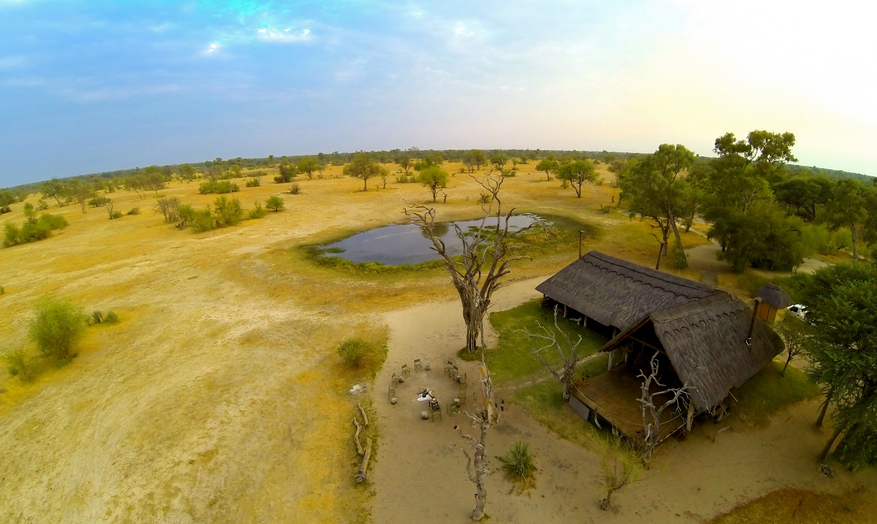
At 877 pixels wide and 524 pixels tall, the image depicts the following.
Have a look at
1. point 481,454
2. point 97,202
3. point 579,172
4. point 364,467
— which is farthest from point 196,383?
point 97,202

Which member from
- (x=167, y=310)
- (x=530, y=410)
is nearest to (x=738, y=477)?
(x=530, y=410)

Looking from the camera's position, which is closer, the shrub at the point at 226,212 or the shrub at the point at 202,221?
the shrub at the point at 202,221

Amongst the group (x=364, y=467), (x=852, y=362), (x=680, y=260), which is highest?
(x=852, y=362)

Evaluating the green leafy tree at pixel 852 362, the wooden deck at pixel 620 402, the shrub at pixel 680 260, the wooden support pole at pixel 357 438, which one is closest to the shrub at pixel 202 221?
the wooden support pole at pixel 357 438

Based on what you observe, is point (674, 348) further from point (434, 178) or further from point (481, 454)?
point (434, 178)

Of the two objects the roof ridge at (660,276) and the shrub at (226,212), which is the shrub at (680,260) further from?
the shrub at (226,212)

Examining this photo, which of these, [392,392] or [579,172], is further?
[579,172]

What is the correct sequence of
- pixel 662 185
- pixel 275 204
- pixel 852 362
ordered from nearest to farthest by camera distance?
pixel 852 362
pixel 662 185
pixel 275 204
